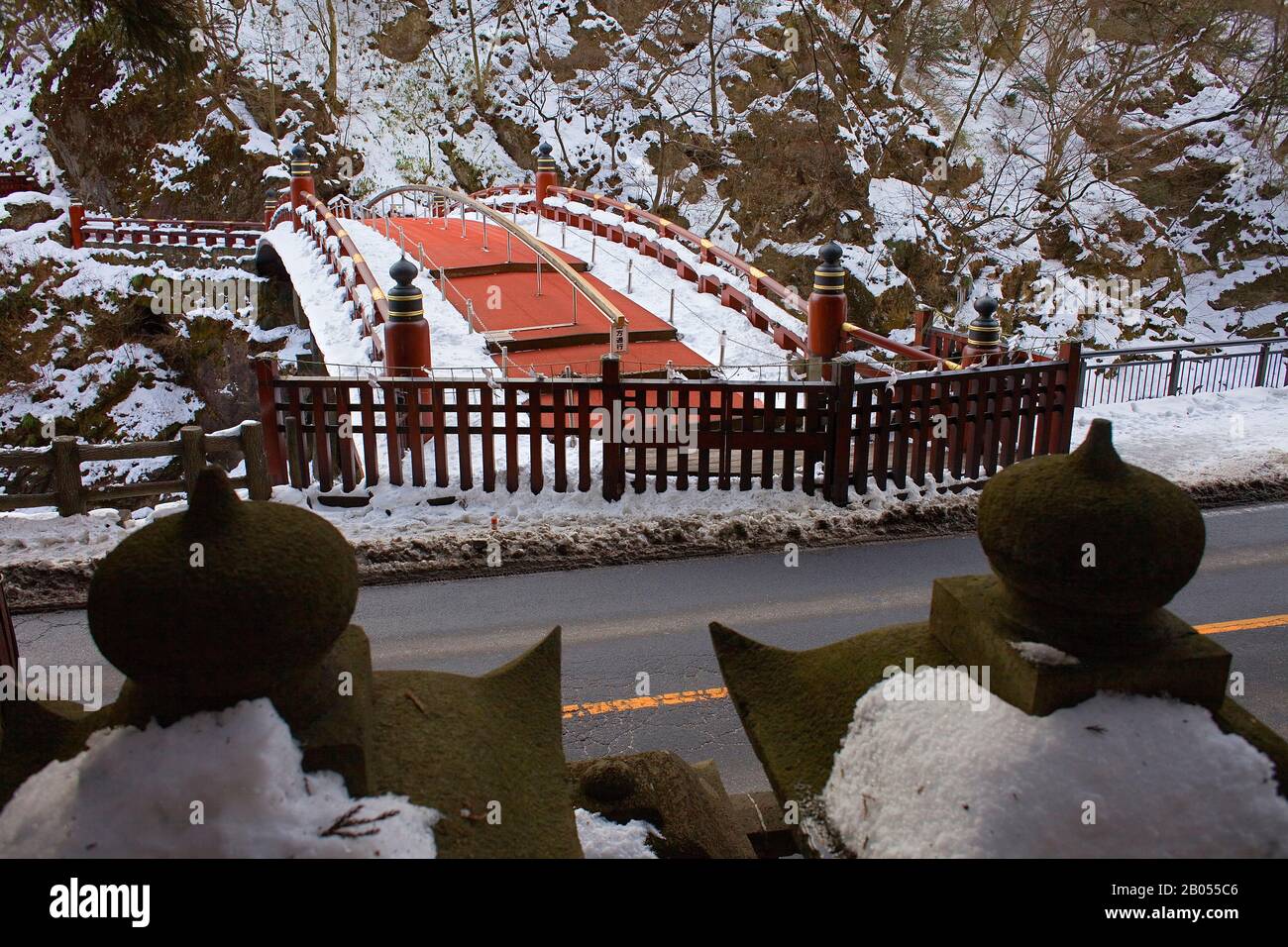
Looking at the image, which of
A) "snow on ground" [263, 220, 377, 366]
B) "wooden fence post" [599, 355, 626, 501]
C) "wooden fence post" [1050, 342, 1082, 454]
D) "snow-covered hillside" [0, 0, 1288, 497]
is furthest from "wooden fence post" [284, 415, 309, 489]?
"snow-covered hillside" [0, 0, 1288, 497]

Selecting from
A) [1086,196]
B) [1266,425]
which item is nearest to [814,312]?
[1266,425]

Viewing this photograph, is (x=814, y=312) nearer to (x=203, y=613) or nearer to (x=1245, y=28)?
(x=203, y=613)

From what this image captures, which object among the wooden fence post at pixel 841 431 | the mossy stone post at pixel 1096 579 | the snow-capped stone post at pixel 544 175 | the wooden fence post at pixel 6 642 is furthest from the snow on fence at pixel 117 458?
the snow-capped stone post at pixel 544 175

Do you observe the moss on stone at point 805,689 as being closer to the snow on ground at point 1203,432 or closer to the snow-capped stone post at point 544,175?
the snow on ground at point 1203,432

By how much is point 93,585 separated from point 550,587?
19.7 feet

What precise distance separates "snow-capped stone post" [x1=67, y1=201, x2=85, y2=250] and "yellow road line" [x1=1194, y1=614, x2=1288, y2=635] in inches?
1219

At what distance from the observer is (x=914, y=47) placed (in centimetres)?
3412

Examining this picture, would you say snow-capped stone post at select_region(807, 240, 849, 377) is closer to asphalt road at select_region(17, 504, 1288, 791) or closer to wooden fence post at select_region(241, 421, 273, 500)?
asphalt road at select_region(17, 504, 1288, 791)

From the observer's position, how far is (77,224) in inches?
1113

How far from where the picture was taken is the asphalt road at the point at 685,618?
6.15 meters

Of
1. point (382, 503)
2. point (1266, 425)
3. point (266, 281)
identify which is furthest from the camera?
point (266, 281)

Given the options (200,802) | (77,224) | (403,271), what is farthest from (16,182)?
(200,802)

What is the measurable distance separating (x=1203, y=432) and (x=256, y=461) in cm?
1182

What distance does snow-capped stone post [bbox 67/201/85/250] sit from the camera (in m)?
28.2
